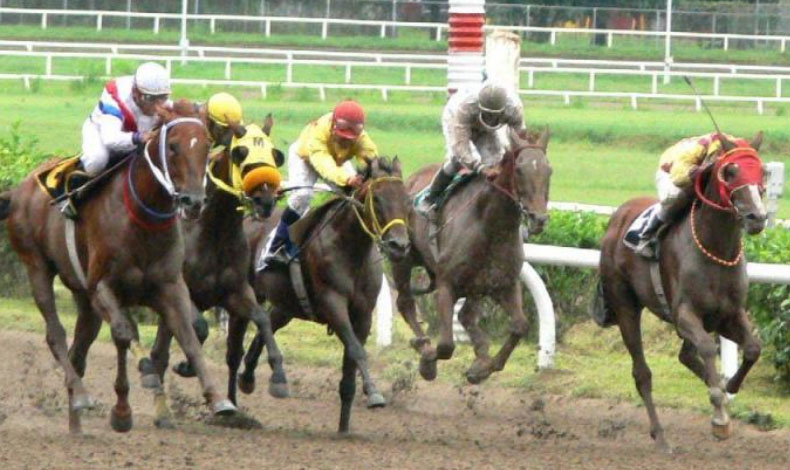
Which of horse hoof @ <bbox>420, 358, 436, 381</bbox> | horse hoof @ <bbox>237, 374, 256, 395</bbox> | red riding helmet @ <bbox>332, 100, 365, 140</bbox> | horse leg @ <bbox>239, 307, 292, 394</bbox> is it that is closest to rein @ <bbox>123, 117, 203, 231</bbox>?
red riding helmet @ <bbox>332, 100, 365, 140</bbox>

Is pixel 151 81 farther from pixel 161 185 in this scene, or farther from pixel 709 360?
pixel 709 360

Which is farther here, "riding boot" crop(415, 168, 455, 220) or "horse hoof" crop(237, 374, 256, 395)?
"riding boot" crop(415, 168, 455, 220)

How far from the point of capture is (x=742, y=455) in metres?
8.85

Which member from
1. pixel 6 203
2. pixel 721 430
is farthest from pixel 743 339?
pixel 6 203

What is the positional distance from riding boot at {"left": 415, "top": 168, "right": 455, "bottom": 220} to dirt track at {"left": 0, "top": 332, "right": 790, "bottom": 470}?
1.07 metres

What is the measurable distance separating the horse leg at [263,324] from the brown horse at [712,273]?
73.1 inches

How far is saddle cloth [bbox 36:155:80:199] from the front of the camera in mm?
9172

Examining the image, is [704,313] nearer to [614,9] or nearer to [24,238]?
[24,238]

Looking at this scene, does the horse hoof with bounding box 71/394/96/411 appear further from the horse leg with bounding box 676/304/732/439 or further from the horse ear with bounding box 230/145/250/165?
the horse leg with bounding box 676/304/732/439

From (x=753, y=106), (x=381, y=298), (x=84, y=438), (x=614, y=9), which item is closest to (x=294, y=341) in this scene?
(x=381, y=298)

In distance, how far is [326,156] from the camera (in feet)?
31.7

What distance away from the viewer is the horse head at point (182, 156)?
8.16 meters

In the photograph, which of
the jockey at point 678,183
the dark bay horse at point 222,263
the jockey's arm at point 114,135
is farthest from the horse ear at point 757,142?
the jockey's arm at point 114,135

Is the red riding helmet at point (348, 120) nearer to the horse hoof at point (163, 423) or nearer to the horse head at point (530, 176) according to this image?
the horse head at point (530, 176)
